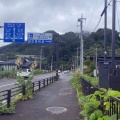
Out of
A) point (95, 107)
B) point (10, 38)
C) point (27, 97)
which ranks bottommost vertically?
point (27, 97)

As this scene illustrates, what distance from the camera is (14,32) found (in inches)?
943

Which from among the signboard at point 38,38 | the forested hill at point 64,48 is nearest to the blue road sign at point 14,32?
the signboard at point 38,38

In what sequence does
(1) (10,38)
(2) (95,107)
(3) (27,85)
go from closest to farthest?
(2) (95,107) → (3) (27,85) → (1) (10,38)

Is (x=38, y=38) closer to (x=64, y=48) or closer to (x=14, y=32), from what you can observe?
(x=14, y=32)

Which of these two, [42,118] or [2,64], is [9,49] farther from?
[42,118]

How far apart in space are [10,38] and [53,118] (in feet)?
51.9

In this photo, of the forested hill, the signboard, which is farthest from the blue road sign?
the forested hill

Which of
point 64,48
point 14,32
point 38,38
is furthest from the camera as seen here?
point 64,48

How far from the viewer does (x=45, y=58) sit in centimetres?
10856

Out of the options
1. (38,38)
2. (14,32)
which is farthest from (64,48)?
(14,32)

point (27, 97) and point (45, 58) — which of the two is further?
point (45, 58)

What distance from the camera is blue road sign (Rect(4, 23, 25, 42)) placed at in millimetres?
23703

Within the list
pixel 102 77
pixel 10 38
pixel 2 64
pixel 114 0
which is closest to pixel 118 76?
pixel 102 77

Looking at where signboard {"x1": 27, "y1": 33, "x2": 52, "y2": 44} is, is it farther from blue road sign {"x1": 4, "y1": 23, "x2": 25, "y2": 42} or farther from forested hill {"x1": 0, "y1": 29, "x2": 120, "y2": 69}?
forested hill {"x1": 0, "y1": 29, "x2": 120, "y2": 69}
